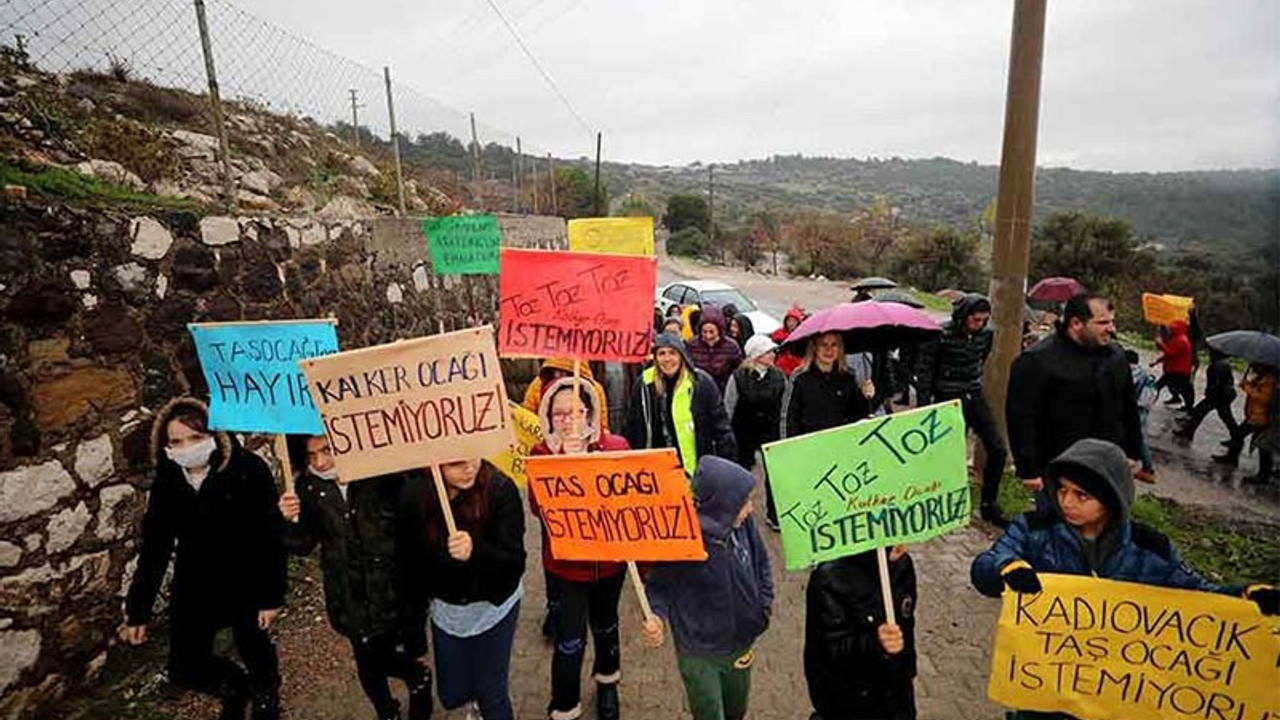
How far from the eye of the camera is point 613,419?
5.37 meters

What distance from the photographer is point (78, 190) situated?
381 cm

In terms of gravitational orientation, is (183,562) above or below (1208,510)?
above

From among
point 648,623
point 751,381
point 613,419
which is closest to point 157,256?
point 613,419

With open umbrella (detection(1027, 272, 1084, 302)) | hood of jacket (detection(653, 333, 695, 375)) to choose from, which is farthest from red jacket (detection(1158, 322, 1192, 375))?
hood of jacket (detection(653, 333, 695, 375))

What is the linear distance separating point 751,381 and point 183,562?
401 cm

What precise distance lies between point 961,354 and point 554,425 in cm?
418

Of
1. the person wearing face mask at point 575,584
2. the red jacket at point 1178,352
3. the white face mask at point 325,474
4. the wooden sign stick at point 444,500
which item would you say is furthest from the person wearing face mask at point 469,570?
the red jacket at point 1178,352

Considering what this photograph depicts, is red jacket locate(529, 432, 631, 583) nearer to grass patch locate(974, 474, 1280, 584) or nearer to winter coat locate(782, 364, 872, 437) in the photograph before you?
winter coat locate(782, 364, 872, 437)

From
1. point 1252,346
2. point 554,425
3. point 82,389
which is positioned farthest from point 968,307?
point 82,389

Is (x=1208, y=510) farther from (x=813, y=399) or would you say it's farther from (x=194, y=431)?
(x=194, y=431)

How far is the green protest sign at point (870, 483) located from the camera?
8.04 ft

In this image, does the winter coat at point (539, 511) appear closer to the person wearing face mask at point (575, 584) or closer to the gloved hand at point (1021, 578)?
the person wearing face mask at point (575, 584)

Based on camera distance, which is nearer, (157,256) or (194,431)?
(194,431)

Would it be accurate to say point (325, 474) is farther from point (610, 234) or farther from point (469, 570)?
point (610, 234)
